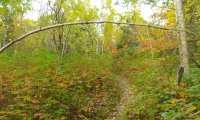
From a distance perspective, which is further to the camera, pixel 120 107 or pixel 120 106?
pixel 120 106

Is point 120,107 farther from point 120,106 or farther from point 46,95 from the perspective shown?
point 46,95

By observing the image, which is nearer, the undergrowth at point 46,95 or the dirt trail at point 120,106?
the undergrowth at point 46,95

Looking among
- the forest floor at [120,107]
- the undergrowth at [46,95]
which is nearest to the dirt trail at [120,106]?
the forest floor at [120,107]

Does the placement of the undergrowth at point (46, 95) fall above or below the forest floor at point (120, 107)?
above

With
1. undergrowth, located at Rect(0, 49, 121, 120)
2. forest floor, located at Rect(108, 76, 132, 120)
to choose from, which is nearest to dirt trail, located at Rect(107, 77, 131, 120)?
forest floor, located at Rect(108, 76, 132, 120)

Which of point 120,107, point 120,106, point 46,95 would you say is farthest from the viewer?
point 120,106

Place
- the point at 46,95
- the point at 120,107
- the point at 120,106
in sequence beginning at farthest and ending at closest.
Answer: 1. the point at 120,106
2. the point at 120,107
3. the point at 46,95

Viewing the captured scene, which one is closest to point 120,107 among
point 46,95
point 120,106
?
point 120,106

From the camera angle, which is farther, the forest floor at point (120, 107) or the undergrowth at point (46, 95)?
the forest floor at point (120, 107)

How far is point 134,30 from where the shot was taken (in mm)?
4691

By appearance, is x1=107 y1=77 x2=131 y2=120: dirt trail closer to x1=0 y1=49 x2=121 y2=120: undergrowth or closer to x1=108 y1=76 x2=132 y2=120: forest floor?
x1=108 y1=76 x2=132 y2=120: forest floor

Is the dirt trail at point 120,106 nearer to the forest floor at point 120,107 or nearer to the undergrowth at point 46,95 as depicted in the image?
the forest floor at point 120,107

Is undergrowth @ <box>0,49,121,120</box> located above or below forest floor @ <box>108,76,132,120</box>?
above

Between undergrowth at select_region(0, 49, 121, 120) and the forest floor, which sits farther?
the forest floor
